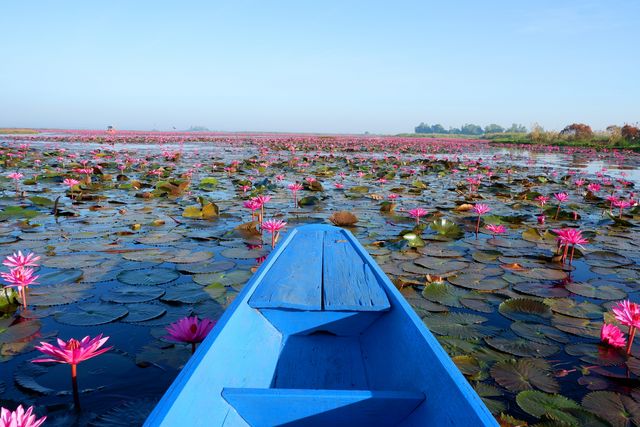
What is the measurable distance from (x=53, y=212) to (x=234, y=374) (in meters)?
4.30

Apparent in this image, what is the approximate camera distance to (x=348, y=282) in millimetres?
1996

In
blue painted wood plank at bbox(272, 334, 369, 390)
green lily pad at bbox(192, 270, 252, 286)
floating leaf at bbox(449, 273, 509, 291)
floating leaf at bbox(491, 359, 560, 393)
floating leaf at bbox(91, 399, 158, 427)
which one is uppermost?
blue painted wood plank at bbox(272, 334, 369, 390)

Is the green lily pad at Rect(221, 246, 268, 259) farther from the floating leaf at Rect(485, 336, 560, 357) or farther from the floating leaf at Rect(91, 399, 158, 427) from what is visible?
the floating leaf at Rect(485, 336, 560, 357)

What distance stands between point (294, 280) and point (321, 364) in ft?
1.61

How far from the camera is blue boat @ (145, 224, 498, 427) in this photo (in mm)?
1072

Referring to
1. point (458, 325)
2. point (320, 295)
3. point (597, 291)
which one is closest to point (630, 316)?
point (458, 325)

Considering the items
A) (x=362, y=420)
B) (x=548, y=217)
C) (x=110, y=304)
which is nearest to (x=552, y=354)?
(x=362, y=420)

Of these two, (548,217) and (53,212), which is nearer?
(53,212)

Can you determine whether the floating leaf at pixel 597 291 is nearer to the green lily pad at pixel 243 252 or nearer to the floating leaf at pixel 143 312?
the green lily pad at pixel 243 252

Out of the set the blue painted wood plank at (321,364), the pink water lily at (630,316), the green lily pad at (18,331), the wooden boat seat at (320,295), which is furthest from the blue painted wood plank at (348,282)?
the green lily pad at (18,331)

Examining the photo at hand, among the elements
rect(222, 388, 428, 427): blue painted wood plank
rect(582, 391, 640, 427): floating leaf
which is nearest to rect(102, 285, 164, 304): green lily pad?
rect(222, 388, 428, 427): blue painted wood plank

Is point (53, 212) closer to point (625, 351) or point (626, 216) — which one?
point (625, 351)

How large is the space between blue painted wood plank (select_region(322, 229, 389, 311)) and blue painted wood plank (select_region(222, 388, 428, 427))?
0.57m

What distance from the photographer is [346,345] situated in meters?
1.75
